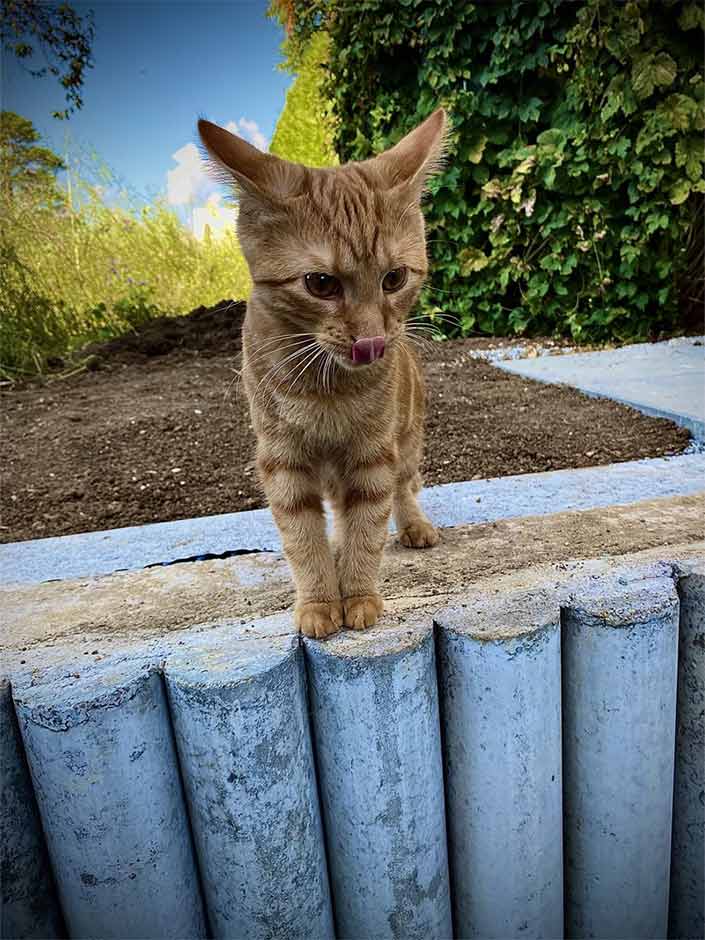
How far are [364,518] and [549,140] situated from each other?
2.99m

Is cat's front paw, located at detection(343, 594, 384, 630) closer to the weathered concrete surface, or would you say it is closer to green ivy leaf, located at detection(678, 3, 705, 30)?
the weathered concrete surface

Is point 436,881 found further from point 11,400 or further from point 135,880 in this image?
point 11,400

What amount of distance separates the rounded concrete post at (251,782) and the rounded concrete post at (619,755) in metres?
0.42

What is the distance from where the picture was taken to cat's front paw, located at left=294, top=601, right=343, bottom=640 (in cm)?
106

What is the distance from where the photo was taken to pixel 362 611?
3.65ft

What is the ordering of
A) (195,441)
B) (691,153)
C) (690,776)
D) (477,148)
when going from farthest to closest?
(477,148)
(691,153)
(195,441)
(690,776)

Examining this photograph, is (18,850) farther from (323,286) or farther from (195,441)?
(195,441)

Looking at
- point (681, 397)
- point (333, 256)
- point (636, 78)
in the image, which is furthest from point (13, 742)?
point (636, 78)

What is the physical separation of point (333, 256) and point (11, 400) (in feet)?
8.66

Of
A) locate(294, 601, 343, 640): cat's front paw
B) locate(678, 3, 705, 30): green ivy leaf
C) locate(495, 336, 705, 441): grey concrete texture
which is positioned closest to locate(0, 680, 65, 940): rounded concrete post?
locate(294, 601, 343, 640): cat's front paw

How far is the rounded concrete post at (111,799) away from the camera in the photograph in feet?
3.10

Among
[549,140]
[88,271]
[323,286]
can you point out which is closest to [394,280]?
[323,286]

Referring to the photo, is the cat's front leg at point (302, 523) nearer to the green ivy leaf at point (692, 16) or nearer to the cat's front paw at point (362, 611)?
the cat's front paw at point (362, 611)

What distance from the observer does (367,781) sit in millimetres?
1056
